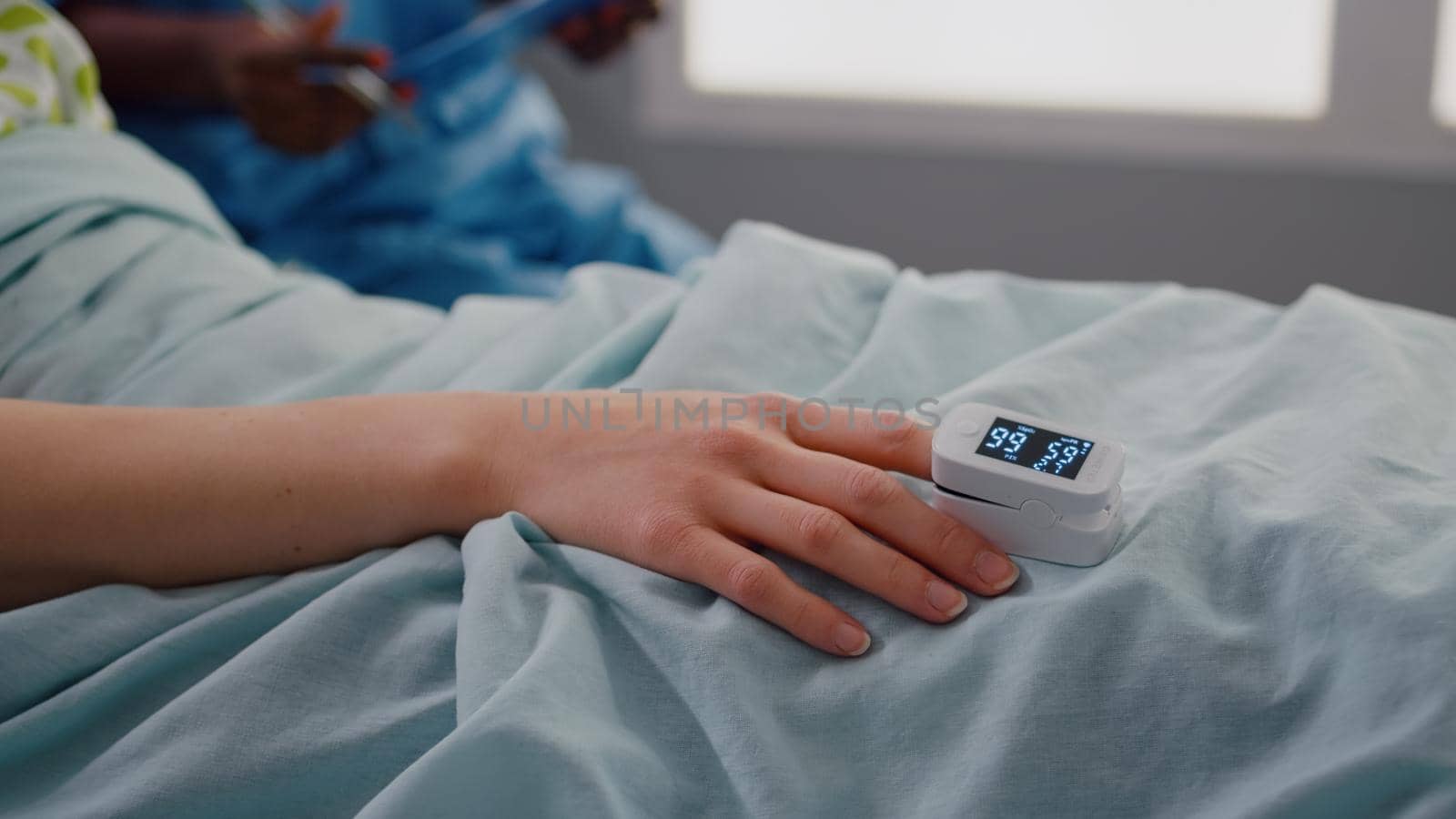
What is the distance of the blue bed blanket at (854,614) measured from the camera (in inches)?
19.5

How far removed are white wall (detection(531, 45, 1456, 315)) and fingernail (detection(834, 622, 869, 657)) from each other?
5.87ft

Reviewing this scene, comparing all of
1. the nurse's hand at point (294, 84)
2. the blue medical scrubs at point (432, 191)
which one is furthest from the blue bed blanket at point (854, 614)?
the blue medical scrubs at point (432, 191)

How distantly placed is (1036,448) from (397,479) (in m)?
0.32

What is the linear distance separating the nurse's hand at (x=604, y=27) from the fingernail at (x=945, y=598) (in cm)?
132

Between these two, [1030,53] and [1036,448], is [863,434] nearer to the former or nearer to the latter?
[1036,448]

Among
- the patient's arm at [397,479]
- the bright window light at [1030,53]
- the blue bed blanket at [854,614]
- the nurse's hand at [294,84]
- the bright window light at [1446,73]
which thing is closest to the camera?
the blue bed blanket at [854,614]

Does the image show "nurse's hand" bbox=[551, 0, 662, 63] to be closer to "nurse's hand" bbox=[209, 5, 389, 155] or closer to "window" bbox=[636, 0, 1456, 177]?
"nurse's hand" bbox=[209, 5, 389, 155]

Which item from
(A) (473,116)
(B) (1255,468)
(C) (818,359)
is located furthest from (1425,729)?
(A) (473,116)

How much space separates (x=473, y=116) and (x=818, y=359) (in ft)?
3.43

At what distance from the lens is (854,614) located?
1.89 ft

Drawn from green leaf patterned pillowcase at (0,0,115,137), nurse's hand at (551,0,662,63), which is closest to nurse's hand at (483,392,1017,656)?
green leaf patterned pillowcase at (0,0,115,137)

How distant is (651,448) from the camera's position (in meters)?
0.64

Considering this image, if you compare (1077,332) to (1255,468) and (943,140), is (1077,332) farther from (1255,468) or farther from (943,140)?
(943,140)

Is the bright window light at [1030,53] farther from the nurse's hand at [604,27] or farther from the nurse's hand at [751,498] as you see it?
the nurse's hand at [751,498]
